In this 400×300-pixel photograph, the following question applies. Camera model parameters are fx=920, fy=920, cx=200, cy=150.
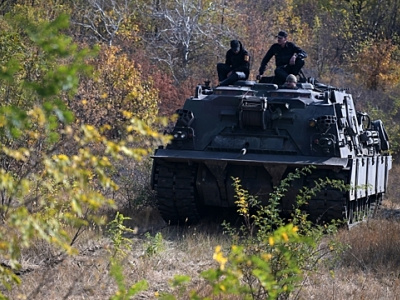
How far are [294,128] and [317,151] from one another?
0.55 m

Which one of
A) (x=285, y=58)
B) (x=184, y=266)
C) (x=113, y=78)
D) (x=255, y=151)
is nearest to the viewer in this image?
(x=184, y=266)

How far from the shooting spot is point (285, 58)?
15.0 metres

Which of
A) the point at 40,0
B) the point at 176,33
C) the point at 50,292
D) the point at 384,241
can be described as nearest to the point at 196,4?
the point at 176,33

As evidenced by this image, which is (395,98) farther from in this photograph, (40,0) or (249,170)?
(249,170)

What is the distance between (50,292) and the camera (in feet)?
26.3

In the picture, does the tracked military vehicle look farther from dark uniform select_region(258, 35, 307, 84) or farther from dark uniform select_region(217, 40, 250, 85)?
dark uniform select_region(217, 40, 250, 85)

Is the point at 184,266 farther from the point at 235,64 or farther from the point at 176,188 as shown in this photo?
the point at 235,64

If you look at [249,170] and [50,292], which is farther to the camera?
[249,170]

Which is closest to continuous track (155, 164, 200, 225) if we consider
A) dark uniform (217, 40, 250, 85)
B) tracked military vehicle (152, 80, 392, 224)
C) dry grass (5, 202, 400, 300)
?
tracked military vehicle (152, 80, 392, 224)

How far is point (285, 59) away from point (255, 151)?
2.97 m

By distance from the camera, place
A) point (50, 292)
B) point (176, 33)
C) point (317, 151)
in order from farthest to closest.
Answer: point (176, 33) → point (317, 151) → point (50, 292)

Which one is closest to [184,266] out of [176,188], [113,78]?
[176,188]

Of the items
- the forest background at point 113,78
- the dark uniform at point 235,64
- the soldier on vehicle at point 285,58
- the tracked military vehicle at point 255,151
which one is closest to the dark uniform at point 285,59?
the soldier on vehicle at point 285,58

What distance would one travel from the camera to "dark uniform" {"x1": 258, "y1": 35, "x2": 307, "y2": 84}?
47.6 feet
